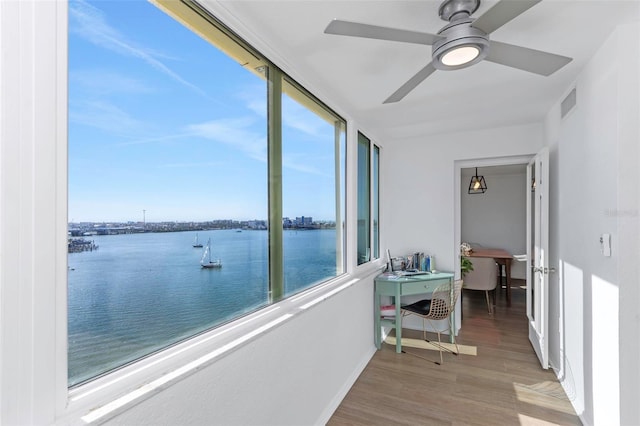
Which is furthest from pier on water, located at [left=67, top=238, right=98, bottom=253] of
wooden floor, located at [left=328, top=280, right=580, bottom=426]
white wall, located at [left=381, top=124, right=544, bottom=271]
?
white wall, located at [left=381, top=124, right=544, bottom=271]

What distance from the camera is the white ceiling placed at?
1.60m

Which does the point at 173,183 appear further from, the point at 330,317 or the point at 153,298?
the point at 330,317

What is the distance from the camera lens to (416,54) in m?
2.05

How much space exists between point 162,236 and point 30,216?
49cm

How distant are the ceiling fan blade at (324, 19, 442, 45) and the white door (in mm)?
2251

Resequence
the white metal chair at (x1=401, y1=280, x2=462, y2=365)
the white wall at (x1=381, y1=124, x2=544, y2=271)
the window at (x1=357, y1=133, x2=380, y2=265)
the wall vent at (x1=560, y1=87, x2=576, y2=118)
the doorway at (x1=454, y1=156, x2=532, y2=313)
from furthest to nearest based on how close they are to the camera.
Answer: the doorway at (x1=454, y1=156, x2=532, y2=313), the white wall at (x1=381, y1=124, x2=544, y2=271), the window at (x1=357, y1=133, x2=380, y2=265), the white metal chair at (x1=401, y1=280, x2=462, y2=365), the wall vent at (x1=560, y1=87, x2=576, y2=118)

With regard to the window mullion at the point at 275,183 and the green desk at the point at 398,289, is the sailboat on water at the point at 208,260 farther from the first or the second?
the green desk at the point at 398,289

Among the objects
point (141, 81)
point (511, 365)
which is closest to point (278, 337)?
point (141, 81)

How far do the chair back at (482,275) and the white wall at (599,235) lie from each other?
7.18 feet

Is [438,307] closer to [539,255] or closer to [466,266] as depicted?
[539,255]

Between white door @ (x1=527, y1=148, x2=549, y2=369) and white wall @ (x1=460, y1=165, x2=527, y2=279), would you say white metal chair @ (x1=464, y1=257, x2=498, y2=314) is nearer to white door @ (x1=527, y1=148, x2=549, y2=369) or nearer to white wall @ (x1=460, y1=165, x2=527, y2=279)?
white door @ (x1=527, y1=148, x2=549, y2=369)

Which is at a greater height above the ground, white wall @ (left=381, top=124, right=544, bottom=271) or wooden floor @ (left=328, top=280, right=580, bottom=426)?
white wall @ (left=381, top=124, right=544, bottom=271)

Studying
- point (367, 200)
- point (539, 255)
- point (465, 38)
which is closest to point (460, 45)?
point (465, 38)

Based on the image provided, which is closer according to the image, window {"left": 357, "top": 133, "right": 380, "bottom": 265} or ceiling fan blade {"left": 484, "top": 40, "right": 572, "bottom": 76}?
ceiling fan blade {"left": 484, "top": 40, "right": 572, "bottom": 76}
